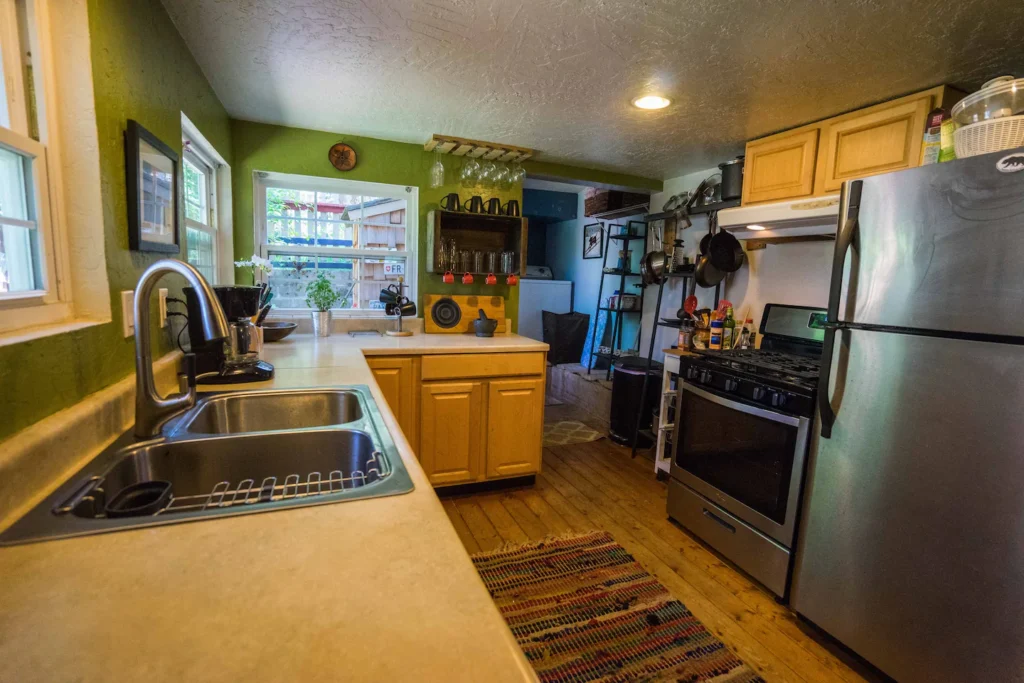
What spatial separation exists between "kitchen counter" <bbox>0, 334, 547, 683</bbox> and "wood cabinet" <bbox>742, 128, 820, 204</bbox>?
99.2 inches

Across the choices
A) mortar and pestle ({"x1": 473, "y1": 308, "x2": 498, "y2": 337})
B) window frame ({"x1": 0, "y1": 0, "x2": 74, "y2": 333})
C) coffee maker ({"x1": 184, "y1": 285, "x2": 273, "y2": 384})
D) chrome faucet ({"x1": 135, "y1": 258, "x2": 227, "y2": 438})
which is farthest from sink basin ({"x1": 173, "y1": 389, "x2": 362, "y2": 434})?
mortar and pestle ({"x1": 473, "y1": 308, "x2": 498, "y2": 337})

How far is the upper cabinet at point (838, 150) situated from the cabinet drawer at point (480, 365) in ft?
A: 5.07

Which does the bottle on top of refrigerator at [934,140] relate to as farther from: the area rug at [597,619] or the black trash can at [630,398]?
the black trash can at [630,398]

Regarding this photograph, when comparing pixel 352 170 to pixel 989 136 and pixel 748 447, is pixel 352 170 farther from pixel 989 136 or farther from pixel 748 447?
pixel 989 136

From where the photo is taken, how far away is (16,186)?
93cm

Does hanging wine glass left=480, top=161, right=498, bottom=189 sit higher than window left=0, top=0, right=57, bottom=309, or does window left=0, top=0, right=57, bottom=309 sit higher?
hanging wine glass left=480, top=161, right=498, bottom=189

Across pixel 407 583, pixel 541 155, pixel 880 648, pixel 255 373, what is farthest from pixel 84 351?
pixel 541 155

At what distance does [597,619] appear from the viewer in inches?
69.0

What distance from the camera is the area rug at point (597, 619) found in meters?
1.53

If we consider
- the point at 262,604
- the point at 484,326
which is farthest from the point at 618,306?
the point at 262,604

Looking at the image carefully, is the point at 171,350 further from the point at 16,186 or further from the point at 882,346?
the point at 882,346

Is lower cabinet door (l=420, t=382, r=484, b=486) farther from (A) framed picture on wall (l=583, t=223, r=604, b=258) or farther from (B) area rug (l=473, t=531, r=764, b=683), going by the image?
(A) framed picture on wall (l=583, t=223, r=604, b=258)

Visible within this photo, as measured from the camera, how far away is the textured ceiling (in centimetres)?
146

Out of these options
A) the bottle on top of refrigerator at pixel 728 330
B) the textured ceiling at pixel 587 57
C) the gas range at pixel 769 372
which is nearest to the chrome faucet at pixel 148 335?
the textured ceiling at pixel 587 57
